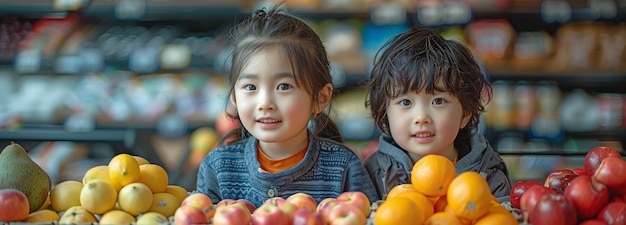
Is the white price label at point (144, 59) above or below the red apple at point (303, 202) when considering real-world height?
above

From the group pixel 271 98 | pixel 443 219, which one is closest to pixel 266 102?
pixel 271 98

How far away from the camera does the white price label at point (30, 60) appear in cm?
405

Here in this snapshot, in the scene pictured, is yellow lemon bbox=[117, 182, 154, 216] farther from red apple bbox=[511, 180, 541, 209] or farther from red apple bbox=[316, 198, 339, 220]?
red apple bbox=[511, 180, 541, 209]

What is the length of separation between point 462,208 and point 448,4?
2616mm

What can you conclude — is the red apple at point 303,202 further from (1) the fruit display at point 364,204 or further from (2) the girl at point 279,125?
(2) the girl at point 279,125

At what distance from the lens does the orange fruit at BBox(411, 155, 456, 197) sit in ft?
4.95

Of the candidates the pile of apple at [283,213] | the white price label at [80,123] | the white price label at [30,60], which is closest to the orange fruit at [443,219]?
the pile of apple at [283,213]

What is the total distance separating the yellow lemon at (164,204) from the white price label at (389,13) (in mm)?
2443

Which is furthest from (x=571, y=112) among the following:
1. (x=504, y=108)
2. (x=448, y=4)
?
(x=448, y=4)

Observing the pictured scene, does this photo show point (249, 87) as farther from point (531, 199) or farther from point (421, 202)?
point (531, 199)

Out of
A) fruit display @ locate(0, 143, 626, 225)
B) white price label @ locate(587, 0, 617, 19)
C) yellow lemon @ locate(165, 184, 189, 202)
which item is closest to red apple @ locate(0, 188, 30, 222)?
fruit display @ locate(0, 143, 626, 225)

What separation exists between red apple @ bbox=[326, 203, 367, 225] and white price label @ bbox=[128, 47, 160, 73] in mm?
2780

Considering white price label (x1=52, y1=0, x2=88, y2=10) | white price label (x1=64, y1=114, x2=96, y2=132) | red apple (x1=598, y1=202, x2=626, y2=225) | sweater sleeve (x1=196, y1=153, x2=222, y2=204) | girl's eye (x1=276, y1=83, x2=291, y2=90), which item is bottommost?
white price label (x1=64, y1=114, x2=96, y2=132)

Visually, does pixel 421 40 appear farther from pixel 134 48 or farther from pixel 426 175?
pixel 134 48
